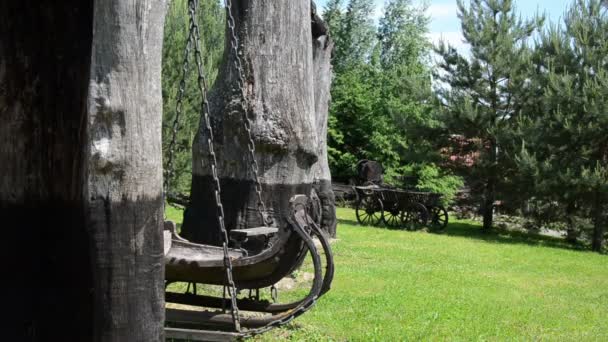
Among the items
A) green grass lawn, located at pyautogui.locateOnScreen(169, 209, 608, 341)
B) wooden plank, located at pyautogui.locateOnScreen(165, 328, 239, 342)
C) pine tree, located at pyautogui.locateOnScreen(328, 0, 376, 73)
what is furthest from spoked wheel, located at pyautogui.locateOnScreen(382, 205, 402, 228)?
pine tree, located at pyautogui.locateOnScreen(328, 0, 376, 73)

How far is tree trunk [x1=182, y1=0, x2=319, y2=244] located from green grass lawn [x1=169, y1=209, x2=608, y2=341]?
1294 millimetres

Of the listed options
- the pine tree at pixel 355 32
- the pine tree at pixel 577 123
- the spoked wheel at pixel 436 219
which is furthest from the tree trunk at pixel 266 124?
the pine tree at pixel 355 32

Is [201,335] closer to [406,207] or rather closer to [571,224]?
[406,207]

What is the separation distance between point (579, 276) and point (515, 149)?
7.45 meters

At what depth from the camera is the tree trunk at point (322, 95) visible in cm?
1095

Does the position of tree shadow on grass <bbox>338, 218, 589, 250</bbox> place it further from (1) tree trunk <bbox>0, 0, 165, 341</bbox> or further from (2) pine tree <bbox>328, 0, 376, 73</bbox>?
(2) pine tree <bbox>328, 0, 376, 73</bbox>

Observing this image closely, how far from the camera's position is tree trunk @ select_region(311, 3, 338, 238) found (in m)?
10.9

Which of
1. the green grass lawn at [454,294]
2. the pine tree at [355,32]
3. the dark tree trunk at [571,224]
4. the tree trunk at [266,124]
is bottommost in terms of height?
the green grass lawn at [454,294]

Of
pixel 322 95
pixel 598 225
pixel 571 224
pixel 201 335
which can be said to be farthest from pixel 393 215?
pixel 201 335

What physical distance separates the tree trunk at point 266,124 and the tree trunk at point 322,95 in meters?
3.00

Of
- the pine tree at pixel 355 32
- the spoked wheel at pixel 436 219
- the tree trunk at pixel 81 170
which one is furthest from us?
the pine tree at pixel 355 32

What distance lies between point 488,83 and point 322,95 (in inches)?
391

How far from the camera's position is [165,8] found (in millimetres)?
3518

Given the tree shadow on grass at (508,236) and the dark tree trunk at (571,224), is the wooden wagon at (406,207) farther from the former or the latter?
the dark tree trunk at (571,224)
